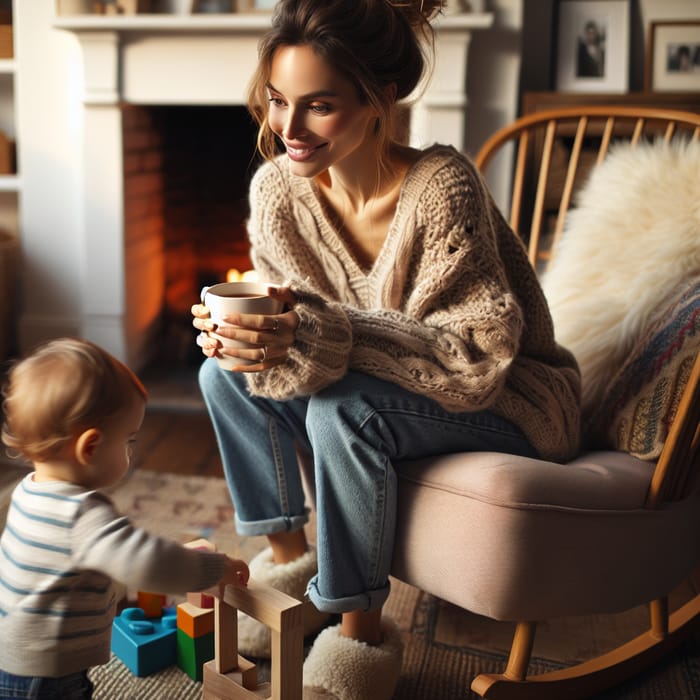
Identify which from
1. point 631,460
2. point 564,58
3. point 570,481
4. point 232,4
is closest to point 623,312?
point 631,460

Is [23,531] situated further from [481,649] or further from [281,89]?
[481,649]

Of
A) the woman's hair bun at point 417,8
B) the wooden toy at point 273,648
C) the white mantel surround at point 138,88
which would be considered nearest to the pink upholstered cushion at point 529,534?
the wooden toy at point 273,648

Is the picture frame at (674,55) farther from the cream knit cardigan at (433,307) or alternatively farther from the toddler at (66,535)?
the toddler at (66,535)

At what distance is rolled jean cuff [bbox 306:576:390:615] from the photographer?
1283 mm

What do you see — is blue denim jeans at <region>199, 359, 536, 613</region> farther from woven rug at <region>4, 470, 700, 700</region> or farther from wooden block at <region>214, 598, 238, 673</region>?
woven rug at <region>4, 470, 700, 700</region>

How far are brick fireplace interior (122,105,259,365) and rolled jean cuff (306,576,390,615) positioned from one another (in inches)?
75.7

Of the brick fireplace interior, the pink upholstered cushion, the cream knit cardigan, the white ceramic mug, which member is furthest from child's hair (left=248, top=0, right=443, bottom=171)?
the brick fireplace interior

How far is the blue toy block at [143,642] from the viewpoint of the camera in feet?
4.73

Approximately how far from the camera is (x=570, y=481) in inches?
48.8

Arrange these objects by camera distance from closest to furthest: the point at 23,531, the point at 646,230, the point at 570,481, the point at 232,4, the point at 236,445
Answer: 1. the point at 23,531
2. the point at 570,481
3. the point at 236,445
4. the point at 646,230
5. the point at 232,4

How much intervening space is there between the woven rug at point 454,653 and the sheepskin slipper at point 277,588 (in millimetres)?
45

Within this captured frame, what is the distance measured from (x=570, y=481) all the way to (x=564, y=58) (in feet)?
5.95

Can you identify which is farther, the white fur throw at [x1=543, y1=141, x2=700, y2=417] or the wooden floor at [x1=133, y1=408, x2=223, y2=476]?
the wooden floor at [x1=133, y1=408, x2=223, y2=476]

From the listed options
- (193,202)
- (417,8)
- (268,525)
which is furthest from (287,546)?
(193,202)
